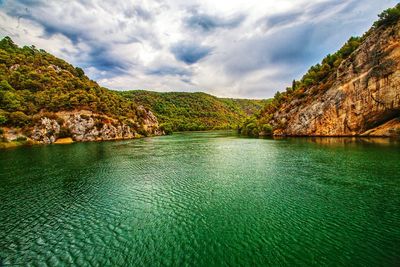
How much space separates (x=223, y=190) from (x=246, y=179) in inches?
216

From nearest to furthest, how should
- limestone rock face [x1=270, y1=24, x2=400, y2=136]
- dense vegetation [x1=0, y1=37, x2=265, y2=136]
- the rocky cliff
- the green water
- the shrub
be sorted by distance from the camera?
the green water → limestone rock face [x1=270, y1=24, x2=400, y2=136] → the shrub → the rocky cliff → dense vegetation [x1=0, y1=37, x2=265, y2=136]

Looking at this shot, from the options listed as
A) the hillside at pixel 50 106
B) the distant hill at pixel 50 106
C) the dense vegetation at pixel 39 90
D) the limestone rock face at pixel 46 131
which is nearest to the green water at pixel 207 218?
the limestone rock face at pixel 46 131

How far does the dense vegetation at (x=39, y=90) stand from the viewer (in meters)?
85.8

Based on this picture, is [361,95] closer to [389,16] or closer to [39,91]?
[389,16]

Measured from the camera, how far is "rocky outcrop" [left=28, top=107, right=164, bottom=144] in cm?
8669

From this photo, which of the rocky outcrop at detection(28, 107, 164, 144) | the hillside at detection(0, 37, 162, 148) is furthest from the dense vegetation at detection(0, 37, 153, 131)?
the rocky outcrop at detection(28, 107, 164, 144)

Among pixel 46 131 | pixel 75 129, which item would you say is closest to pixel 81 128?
pixel 75 129

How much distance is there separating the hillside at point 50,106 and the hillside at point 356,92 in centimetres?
8288

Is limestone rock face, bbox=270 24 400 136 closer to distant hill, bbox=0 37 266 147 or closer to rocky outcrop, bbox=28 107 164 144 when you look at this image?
rocky outcrop, bbox=28 107 164 144

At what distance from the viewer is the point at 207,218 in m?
17.5

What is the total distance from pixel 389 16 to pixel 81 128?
12359 cm

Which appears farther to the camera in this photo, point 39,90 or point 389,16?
point 39,90

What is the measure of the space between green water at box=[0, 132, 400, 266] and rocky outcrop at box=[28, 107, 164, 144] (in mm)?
64792

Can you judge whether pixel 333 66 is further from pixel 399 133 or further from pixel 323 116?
pixel 399 133
